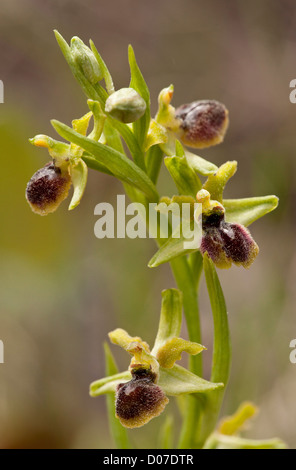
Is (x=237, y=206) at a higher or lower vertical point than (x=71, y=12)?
lower

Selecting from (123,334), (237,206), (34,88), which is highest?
(34,88)

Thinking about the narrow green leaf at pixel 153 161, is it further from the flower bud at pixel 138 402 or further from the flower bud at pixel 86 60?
the flower bud at pixel 138 402

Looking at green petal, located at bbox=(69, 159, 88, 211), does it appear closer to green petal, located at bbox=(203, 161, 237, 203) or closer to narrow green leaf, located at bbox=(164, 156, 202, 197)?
narrow green leaf, located at bbox=(164, 156, 202, 197)

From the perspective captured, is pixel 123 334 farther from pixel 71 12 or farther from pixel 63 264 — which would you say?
pixel 71 12

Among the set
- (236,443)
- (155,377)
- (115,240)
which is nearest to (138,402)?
(155,377)

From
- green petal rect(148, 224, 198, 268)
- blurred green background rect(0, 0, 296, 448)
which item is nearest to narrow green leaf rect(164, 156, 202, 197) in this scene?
green petal rect(148, 224, 198, 268)
